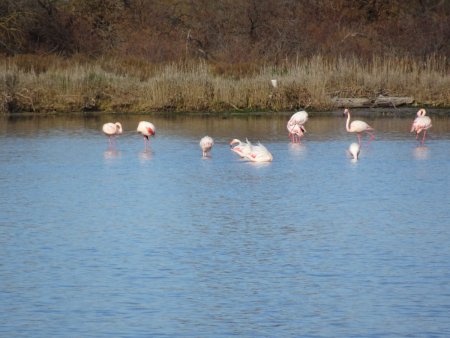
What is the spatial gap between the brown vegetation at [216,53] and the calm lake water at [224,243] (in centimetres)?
768

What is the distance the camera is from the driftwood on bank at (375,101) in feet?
82.9

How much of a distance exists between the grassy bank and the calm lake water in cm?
755

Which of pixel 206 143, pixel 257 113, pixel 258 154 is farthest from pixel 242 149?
pixel 257 113

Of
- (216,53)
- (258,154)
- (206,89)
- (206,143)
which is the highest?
(216,53)

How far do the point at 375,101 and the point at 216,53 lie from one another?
8.91m

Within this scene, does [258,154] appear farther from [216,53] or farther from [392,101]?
[216,53]

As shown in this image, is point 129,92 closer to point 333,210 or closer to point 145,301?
point 333,210

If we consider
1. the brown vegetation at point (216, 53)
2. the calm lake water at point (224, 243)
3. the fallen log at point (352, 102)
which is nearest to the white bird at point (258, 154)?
the calm lake water at point (224, 243)

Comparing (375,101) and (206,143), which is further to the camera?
(375,101)

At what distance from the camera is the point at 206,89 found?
25.2 metres

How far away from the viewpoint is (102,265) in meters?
8.86

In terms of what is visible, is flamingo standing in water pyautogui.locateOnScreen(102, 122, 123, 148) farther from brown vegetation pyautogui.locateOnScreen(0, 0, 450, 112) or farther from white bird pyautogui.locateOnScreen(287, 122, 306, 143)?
brown vegetation pyautogui.locateOnScreen(0, 0, 450, 112)

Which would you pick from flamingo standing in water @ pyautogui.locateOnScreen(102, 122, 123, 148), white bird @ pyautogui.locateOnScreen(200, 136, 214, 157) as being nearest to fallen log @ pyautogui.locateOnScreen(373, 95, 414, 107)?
flamingo standing in water @ pyautogui.locateOnScreen(102, 122, 123, 148)

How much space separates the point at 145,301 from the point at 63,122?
15.4m
